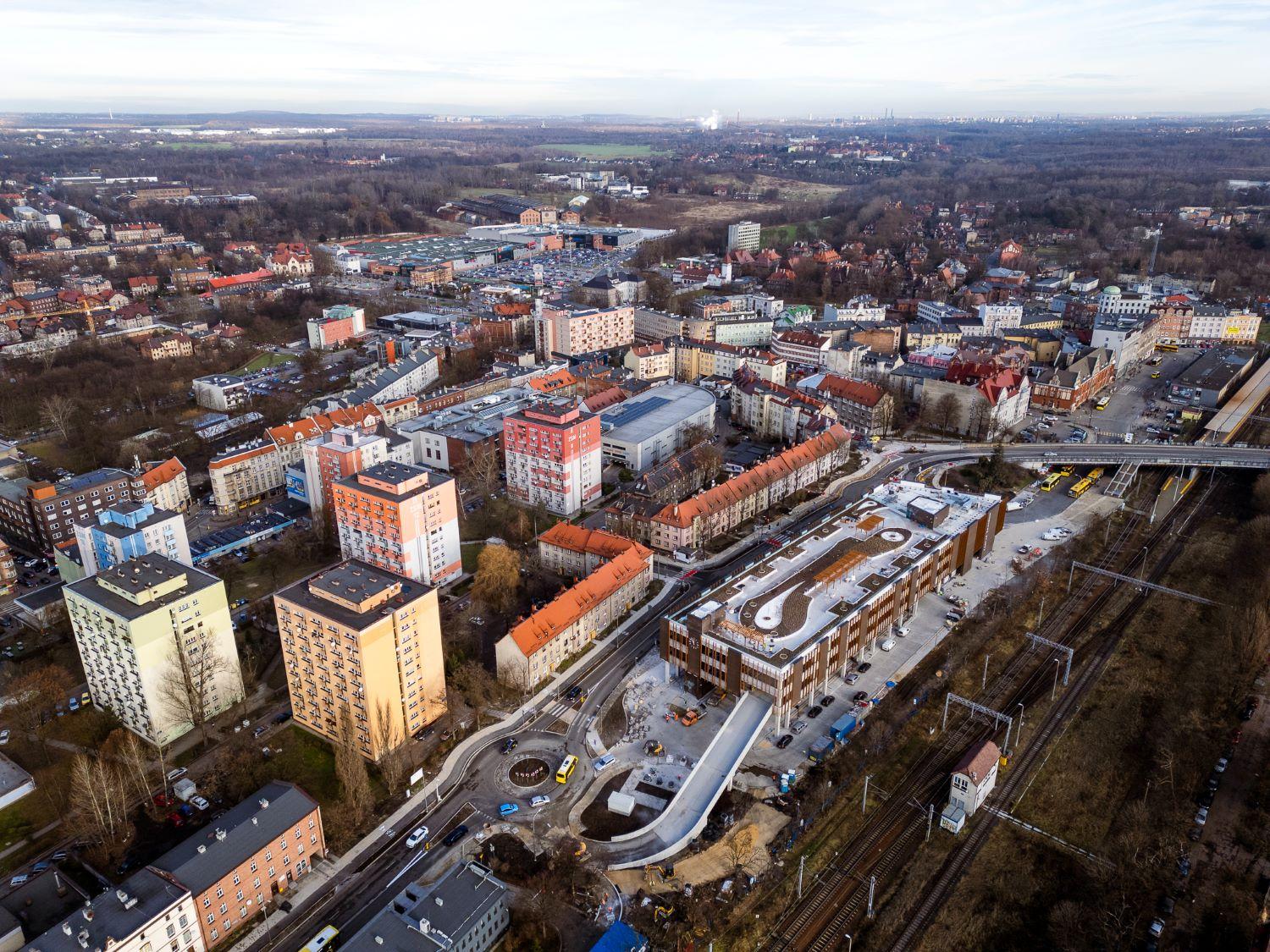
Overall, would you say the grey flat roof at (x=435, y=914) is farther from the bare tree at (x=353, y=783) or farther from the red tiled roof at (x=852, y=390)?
the red tiled roof at (x=852, y=390)

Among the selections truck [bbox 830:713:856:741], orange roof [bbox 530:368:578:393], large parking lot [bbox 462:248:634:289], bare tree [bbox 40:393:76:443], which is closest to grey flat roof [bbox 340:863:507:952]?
truck [bbox 830:713:856:741]

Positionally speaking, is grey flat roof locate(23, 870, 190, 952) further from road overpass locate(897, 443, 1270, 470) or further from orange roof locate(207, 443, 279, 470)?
road overpass locate(897, 443, 1270, 470)

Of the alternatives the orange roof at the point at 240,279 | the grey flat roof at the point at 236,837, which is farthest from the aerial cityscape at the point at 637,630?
the orange roof at the point at 240,279

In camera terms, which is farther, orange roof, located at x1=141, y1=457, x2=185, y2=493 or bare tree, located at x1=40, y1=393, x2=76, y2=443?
bare tree, located at x1=40, y1=393, x2=76, y2=443

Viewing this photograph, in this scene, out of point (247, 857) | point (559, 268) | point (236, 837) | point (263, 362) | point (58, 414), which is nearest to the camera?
point (247, 857)

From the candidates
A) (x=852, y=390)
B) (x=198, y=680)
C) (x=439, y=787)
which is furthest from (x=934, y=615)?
(x=198, y=680)

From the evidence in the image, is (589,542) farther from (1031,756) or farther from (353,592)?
(1031,756)
